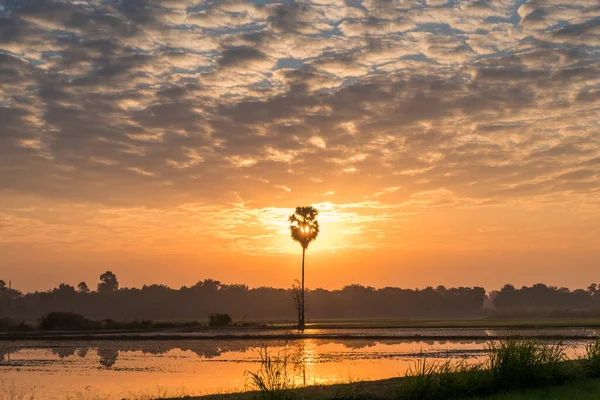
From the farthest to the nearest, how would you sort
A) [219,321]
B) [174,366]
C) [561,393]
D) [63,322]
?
1. [219,321]
2. [63,322]
3. [174,366]
4. [561,393]

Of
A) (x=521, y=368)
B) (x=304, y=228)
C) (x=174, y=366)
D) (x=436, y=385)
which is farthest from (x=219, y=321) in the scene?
(x=436, y=385)

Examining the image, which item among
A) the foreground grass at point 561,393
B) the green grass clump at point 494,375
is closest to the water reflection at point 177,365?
the green grass clump at point 494,375

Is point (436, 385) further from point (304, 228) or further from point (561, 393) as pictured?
point (304, 228)

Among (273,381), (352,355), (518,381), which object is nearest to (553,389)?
(518,381)

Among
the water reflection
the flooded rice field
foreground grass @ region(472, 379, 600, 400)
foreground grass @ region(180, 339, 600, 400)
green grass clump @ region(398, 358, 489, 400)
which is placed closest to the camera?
foreground grass @ region(472, 379, 600, 400)

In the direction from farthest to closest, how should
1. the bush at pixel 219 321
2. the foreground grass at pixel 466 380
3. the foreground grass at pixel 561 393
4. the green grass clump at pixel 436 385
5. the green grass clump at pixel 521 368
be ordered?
the bush at pixel 219 321 < the green grass clump at pixel 521 368 < the green grass clump at pixel 436 385 < the foreground grass at pixel 466 380 < the foreground grass at pixel 561 393

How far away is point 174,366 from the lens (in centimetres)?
3628

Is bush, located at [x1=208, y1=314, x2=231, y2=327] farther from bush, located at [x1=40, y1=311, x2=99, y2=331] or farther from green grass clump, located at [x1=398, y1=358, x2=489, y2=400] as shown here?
green grass clump, located at [x1=398, y1=358, x2=489, y2=400]

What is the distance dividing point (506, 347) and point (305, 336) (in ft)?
146

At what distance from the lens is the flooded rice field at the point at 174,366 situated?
87.4 ft

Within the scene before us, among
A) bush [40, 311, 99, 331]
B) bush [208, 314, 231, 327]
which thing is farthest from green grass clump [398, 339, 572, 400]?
bush [208, 314, 231, 327]

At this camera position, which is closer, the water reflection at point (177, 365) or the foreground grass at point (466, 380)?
the foreground grass at point (466, 380)

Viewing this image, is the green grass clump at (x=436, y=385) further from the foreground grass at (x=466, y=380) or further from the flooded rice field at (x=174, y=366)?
the flooded rice field at (x=174, y=366)

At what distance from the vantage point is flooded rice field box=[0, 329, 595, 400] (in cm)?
2664
